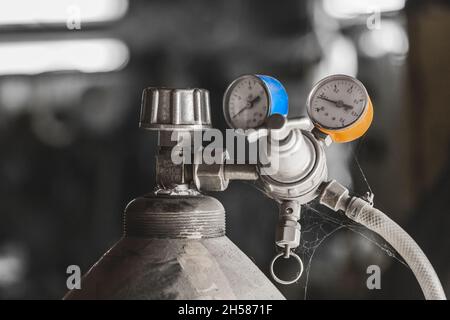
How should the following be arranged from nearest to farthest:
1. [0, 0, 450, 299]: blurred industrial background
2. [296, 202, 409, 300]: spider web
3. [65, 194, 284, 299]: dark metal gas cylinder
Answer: [65, 194, 284, 299]: dark metal gas cylinder, [296, 202, 409, 300]: spider web, [0, 0, 450, 299]: blurred industrial background

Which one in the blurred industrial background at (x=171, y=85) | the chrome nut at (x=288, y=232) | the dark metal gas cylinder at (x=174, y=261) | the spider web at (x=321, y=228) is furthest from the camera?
the blurred industrial background at (x=171, y=85)

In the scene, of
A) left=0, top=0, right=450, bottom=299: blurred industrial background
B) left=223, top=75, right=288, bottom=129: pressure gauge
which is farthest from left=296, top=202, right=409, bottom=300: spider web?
left=223, top=75, right=288, bottom=129: pressure gauge

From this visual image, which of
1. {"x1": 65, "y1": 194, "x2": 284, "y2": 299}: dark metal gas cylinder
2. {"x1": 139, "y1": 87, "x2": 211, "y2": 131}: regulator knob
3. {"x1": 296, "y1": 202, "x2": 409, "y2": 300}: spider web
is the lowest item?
{"x1": 296, "y1": 202, "x2": 409, "y2": 300}: spider web

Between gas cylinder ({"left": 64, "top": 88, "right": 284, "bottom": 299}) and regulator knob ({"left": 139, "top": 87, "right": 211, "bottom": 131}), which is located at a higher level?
regulator knob ({"left": 139, "top": 87, "right": 211, "bottom": 131})

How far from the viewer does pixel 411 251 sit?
38.9 inches

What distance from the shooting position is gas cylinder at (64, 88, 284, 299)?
35.9 inches

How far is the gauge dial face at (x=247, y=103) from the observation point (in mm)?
996

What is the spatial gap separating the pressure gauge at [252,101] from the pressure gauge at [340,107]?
6 centimetres

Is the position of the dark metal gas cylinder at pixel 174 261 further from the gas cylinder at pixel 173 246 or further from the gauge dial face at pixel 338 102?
the gauge dial face at pixel 338 102

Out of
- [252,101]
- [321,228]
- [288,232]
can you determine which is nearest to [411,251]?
[288,232]

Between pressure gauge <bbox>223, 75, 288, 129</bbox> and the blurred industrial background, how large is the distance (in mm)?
1671

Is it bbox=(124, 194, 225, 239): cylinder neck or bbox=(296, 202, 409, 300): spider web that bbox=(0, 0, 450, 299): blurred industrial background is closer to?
bbox=(296, 202, 409, 300): spider web

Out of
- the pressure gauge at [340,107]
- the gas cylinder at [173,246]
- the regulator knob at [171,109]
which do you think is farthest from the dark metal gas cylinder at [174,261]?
the pressure gauge at [340,107]
